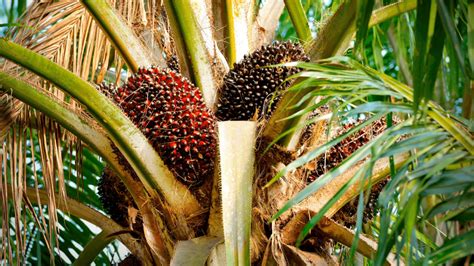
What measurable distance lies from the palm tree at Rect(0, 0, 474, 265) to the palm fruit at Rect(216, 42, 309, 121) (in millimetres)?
60

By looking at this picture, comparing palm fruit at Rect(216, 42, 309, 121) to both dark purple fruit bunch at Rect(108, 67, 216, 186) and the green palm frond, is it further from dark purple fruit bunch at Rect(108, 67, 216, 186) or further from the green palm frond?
the green palm frond

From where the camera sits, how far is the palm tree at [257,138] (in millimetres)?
1625

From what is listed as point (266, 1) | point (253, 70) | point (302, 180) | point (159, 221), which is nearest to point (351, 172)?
point (302, 180)

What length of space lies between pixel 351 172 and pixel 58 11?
129cm

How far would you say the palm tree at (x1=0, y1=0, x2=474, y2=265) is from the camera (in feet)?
5.33

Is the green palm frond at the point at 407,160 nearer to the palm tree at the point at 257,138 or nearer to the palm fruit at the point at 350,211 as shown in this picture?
the palm tree at the point at 257,138

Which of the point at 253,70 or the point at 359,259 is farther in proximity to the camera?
the point at 359,259

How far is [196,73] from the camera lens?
8.29ft

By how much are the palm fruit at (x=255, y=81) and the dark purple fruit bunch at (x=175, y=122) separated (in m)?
0.10

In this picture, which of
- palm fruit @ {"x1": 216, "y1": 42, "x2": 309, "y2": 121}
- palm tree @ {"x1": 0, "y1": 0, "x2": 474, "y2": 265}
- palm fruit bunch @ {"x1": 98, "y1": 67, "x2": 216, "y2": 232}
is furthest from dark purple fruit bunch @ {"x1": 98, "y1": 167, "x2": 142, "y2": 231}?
palm fruit @ {"x1": 216, "y1": 42, "x2": 309, "y2": 121}

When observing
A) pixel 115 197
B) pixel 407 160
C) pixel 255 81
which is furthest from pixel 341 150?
pixel 407 160

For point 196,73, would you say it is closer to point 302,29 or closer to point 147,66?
point 147,66

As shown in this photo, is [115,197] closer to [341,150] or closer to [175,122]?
[175,122]

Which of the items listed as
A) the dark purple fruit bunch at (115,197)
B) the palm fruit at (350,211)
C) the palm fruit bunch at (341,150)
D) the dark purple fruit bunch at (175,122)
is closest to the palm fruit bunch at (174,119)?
the dark purple fruit bunch at (175,122)
